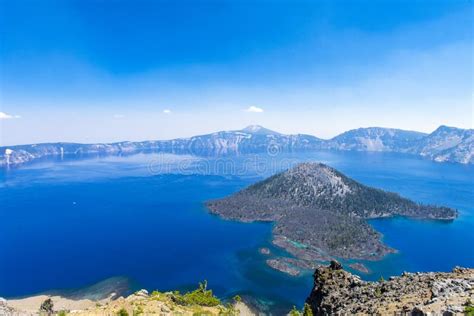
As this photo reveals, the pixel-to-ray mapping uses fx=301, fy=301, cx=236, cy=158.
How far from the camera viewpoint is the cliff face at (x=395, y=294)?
28391 millimetres

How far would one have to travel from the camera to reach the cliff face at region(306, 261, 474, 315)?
28.4 m

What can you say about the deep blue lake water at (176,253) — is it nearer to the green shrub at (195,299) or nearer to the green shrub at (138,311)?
the green shrub at (195,299)

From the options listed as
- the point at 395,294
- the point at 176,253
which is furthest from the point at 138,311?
the point at 176,253

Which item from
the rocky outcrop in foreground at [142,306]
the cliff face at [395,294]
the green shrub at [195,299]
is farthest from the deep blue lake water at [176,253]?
the cliff face at [395,294]

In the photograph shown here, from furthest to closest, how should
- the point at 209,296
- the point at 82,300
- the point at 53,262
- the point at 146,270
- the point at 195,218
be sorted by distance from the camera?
the point at 195,218
the point at 53,262
the point at 146,270
the point at 82,300
the point at 209,296

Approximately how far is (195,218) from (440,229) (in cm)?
14700

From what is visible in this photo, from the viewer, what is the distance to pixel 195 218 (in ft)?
637

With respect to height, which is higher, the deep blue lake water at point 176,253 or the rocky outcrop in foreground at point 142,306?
the rocky outcrop in foreground at point 142,306

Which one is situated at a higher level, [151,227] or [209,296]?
[209,296]

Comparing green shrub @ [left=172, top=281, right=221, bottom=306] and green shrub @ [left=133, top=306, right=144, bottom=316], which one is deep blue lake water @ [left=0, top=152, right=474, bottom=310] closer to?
green shrub @ [left=172, top=281, right=221, bottom=306]

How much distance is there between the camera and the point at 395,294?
1485 inches

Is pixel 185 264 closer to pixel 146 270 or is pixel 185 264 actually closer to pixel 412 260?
pixel 146 270

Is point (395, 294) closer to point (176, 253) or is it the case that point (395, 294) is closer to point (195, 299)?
point (195, 299)

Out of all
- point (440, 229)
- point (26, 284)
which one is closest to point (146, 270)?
point (26, 284)
